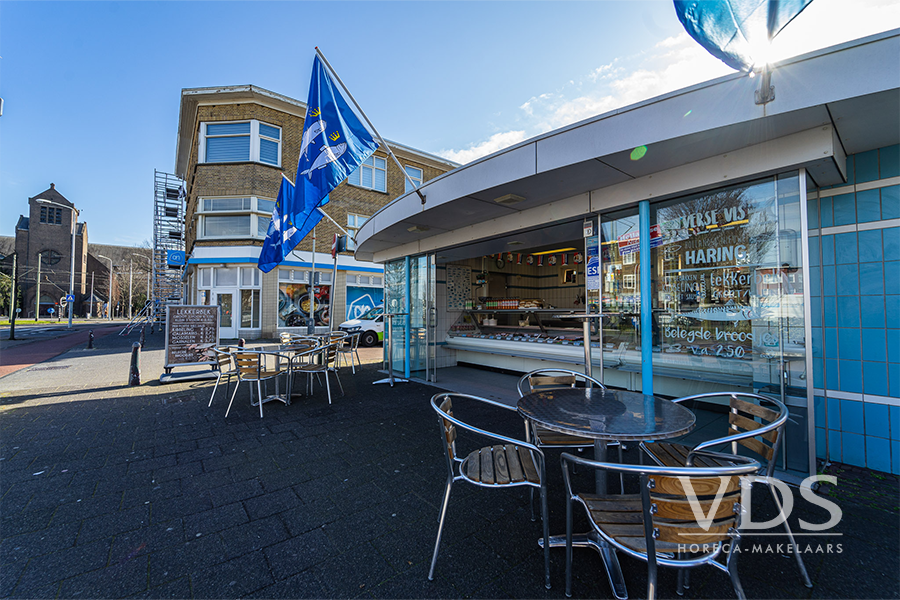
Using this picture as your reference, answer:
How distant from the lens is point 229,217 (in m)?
15.5

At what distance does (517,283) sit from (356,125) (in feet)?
21.9

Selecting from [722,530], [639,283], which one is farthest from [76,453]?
[639,283]

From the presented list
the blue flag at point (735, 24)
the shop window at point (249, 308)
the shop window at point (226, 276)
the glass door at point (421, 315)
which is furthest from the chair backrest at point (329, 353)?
the shop window at point (226, 276)

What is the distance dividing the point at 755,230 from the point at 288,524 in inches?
167

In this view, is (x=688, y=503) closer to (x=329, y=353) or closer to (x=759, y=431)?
(x=759, y=431)

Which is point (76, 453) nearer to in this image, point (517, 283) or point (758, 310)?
point (758, 310)

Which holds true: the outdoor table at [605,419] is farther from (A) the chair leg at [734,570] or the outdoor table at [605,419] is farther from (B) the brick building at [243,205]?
(B) the brick building at [243,205]

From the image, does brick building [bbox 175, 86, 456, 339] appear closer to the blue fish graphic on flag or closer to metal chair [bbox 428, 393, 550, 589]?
the blue fish graphic on flag

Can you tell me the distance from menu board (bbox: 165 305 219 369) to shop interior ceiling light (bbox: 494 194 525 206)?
575cm

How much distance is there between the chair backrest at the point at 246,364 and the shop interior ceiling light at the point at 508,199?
367 cm

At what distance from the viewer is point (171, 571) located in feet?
6.26

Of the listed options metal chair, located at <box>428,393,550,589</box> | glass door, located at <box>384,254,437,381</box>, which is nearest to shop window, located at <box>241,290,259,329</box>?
glass door, located at <box>384,254,437,381</box>

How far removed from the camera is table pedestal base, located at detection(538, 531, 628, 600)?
1743mm

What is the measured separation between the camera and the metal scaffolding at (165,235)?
816 inches
